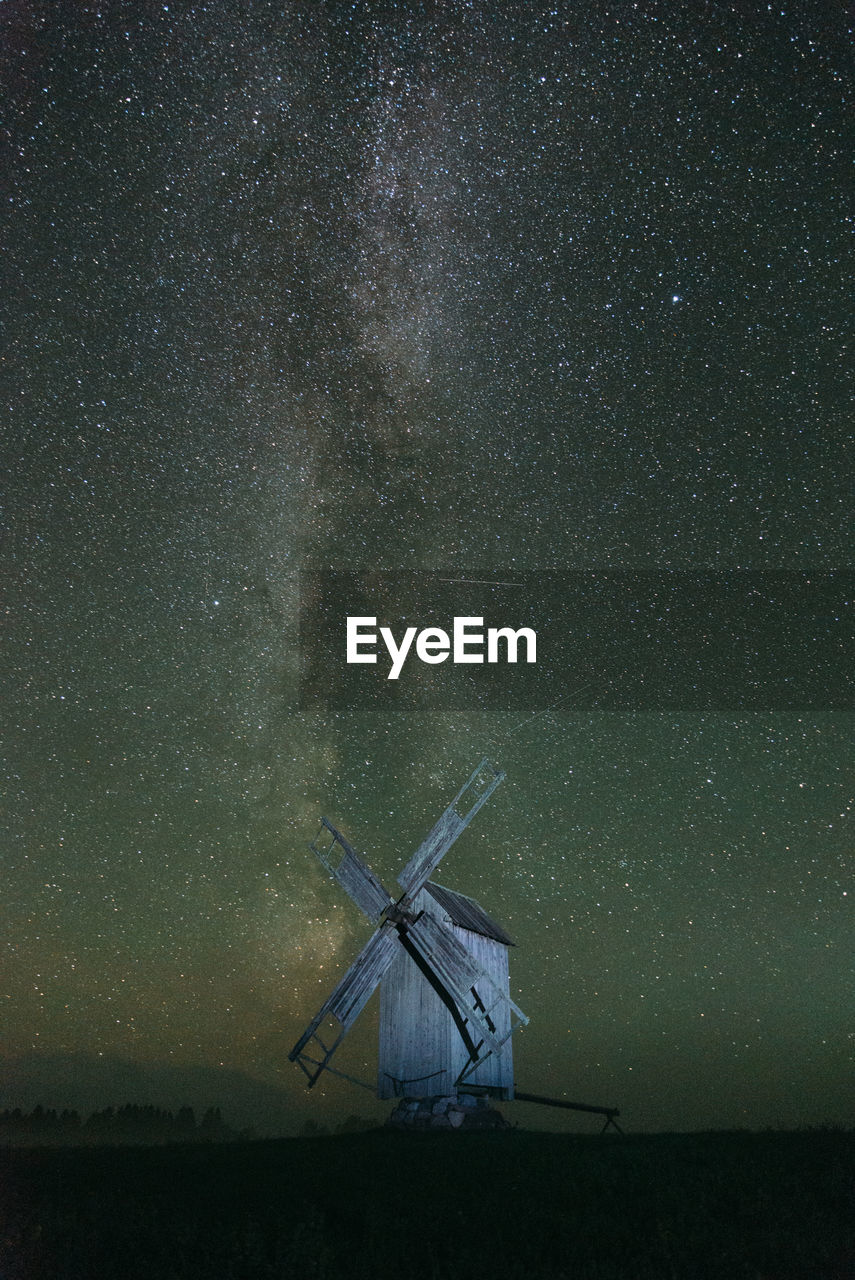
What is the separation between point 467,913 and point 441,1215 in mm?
16228

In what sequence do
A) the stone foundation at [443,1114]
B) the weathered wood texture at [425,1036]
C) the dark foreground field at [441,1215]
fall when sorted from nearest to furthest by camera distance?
the dark foreground field at [441,1215], the stone foundation at [443,1114], the weathered wood texture at [425,1036]

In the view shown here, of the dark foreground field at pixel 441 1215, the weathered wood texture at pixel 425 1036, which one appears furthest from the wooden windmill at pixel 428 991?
the dark foreground field at pixel 441 1215

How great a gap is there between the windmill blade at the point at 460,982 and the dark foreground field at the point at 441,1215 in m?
6.75

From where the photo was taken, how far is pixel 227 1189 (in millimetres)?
13273

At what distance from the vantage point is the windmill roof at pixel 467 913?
26.4 meters

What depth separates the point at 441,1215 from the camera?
1165 cm

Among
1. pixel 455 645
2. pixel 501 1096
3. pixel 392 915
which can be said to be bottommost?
pixel 501 1096

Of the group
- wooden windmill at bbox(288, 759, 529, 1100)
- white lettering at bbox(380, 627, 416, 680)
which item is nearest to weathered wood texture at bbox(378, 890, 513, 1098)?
wooden windmill at bbox(288, 759, 529, 1100)

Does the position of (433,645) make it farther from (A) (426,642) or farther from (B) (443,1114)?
(B) (443,1114)

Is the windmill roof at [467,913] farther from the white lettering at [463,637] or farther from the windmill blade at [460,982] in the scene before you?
the white lettering at [463,637]

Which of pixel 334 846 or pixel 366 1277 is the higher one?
pixel 334 846

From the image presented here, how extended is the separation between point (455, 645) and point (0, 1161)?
51.4 ft

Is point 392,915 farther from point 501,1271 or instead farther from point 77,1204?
point 501,1271

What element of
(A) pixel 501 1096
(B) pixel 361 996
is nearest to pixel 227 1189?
(B) pixel 361 996
